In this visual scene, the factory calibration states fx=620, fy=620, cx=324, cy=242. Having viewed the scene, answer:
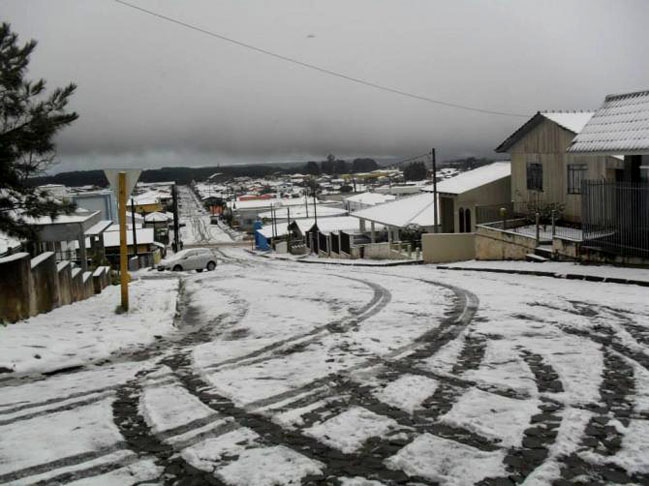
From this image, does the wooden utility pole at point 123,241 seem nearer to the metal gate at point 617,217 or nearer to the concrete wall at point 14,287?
the concrete wall at point 14,287

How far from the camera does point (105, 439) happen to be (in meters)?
4.60

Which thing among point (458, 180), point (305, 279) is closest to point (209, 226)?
point (458, 180)

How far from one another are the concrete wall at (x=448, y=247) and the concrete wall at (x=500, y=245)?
1552 mm

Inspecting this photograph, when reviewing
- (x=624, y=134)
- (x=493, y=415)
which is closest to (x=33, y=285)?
(x=493, y=415)

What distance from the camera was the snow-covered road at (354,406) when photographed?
407 cm

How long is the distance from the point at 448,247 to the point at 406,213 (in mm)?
12310

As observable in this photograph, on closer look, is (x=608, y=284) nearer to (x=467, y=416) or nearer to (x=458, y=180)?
(x=467, y=416)

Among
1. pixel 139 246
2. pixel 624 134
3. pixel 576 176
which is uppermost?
pixel 624 134

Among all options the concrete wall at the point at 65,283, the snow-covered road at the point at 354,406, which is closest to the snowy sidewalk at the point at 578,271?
the snow-covered road at the point at 354,406

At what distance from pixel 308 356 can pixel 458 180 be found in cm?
2833

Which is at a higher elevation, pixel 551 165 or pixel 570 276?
pixel 551 165

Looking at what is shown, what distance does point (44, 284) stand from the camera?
10.3m

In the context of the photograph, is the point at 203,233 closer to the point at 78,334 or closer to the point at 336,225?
the point at 336,225

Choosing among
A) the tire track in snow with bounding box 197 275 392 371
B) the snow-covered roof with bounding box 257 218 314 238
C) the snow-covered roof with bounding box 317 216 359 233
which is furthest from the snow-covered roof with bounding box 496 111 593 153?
the snow-covered roof with bounding box 257 218 314 238
